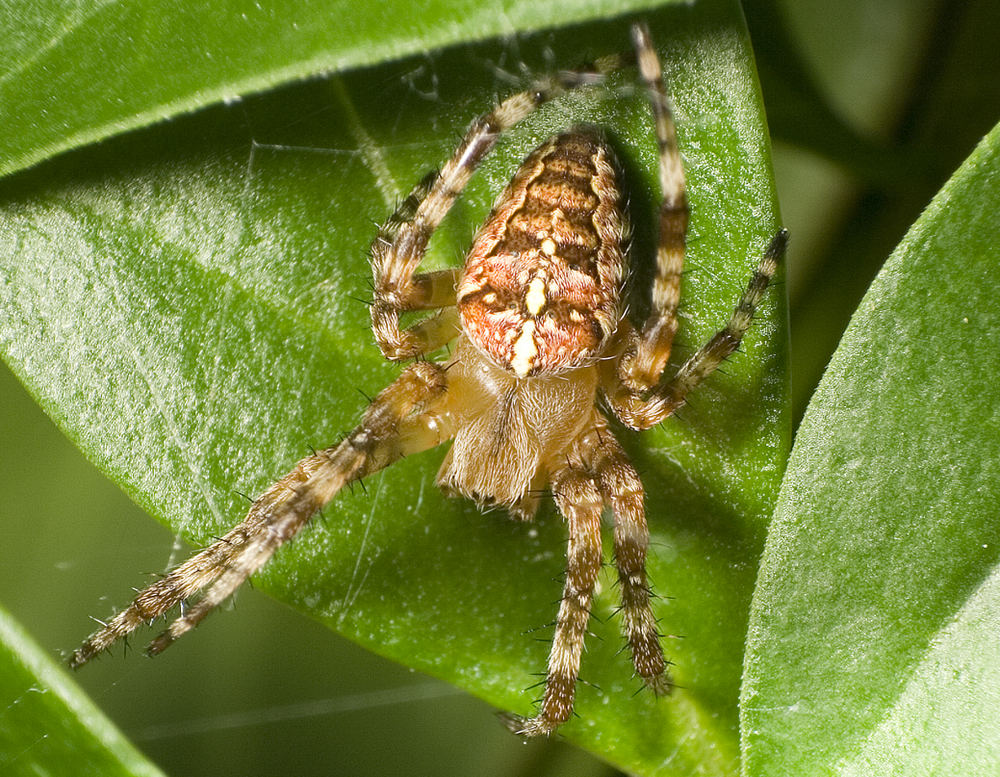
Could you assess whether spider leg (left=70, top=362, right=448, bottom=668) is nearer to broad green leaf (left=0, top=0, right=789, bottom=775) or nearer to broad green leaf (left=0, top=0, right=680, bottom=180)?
broad green leaf (left=0, top=0, right=789, bottom=775)

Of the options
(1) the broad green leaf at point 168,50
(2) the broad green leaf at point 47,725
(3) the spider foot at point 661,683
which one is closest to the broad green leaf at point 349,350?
(3) the spider foot at point 661,683

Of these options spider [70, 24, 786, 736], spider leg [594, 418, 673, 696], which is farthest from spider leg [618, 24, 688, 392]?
spider leg [594, 418, 673, 696]

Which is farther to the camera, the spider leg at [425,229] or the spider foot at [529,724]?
the spider foot at [529,724]

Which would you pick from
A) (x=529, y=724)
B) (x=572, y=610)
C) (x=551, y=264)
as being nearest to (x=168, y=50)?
(x=551, y=264)

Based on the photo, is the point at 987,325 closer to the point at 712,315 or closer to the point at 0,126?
the point at 712,315

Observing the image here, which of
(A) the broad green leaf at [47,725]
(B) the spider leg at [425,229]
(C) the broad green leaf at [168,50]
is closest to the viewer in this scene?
(C) the broad green leaf at [168,50]

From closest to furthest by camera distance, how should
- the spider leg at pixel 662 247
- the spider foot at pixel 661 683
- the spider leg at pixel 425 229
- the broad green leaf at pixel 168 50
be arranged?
1. the broad green leaf at pixel 168 50
2. the spider leg at pixel 662 247
3. the spider leg at pixel 425 229
4. the spider foot at pixel 661 683

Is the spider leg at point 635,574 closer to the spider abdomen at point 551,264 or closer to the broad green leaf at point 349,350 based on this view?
the broad green leaf at point 349,350
